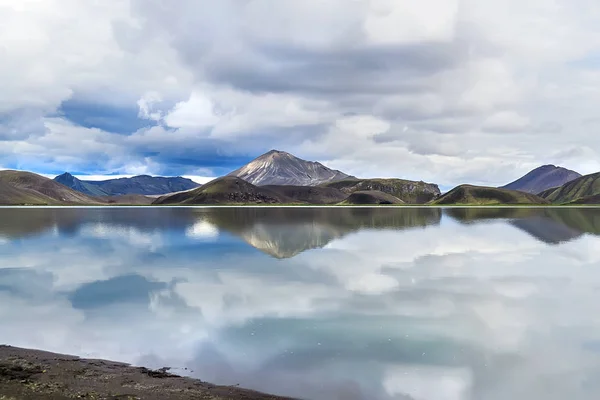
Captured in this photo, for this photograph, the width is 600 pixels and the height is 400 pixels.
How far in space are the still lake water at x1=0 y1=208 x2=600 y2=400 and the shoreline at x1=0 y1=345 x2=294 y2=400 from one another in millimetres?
1311

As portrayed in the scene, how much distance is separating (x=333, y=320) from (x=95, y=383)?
1401cm

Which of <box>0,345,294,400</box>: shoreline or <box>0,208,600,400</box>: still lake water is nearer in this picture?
<box>0,345,294,400</box>: shoreline

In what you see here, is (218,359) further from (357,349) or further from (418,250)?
(418,250)

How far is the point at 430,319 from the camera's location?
1083 inches

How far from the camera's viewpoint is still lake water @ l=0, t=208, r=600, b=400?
18781 mm

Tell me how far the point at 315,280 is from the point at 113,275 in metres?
19.6

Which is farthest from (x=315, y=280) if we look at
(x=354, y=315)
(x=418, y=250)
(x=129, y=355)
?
(x=418, y=250)

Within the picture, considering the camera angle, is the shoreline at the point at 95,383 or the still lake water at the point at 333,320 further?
the still lake water at the point at 333,320

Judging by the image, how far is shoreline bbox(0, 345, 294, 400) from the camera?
51.4 ft

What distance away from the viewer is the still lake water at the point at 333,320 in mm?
18781

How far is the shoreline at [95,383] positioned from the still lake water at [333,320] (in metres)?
1.31

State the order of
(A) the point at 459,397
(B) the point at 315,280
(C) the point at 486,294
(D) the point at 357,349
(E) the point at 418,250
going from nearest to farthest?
(A) the point at 459,397 → (D) the point at 357,349 → (C) the point at 486,294 → (B) the point at 315,280 → (E) the point at 418,250

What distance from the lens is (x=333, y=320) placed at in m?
27.1

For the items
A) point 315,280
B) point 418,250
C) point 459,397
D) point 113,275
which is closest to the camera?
point 459,397
